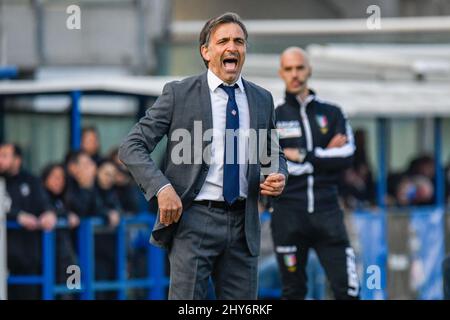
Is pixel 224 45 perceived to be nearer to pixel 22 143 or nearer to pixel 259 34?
pixel 22 143

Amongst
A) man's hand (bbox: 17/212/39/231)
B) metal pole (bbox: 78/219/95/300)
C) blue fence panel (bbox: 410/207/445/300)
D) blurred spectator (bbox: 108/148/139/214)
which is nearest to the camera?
man's hand (bbox: 17/212/39/231)

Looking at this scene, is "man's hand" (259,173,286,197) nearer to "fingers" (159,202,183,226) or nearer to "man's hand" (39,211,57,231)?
"fingers" (159,202,183,226)

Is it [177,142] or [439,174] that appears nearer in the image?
[177,142]

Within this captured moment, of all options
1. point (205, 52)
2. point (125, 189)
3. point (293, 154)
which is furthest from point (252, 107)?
point (125, 189)

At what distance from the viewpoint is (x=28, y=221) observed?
14.5 metres

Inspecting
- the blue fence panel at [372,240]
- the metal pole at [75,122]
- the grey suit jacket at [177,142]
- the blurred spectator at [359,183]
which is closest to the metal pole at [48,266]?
the metal pole at [75,122]

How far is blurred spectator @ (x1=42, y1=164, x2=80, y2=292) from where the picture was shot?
14.8m

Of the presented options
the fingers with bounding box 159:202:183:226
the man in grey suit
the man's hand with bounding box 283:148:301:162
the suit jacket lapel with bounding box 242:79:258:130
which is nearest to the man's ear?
the man in grey suit

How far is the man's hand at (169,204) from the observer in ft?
27.0

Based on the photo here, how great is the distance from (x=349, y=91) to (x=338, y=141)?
6.88 metres

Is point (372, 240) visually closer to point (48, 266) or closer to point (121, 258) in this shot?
point (121, 258)

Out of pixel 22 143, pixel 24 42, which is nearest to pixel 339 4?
pixel 24 42

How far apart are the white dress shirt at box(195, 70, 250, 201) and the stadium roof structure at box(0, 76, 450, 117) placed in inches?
267

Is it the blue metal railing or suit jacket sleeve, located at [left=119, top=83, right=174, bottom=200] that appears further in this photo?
the blue metal railing
